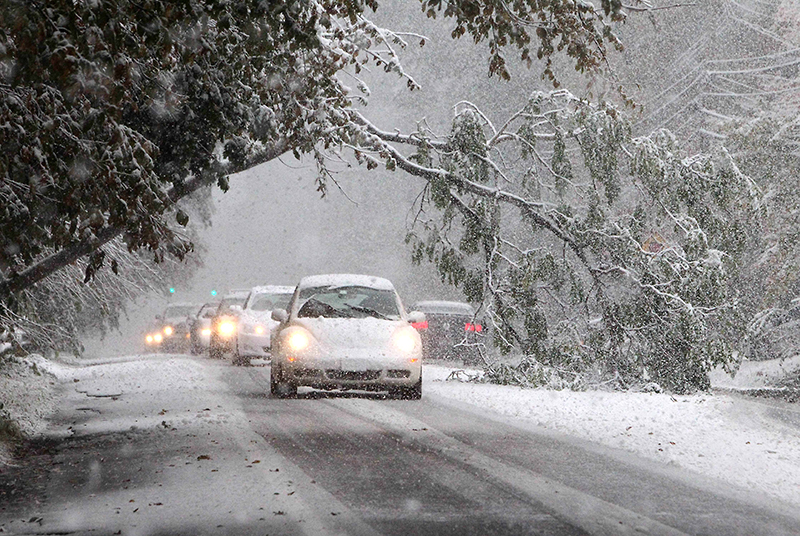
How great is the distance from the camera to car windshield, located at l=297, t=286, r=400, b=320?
13469mm

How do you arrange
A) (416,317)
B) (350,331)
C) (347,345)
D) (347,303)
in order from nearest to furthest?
(347,345), (350,331), (416,317), (347,303)

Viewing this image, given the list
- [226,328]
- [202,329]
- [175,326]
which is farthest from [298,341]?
[175,326]

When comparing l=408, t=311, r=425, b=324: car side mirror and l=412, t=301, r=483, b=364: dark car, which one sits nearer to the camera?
l=408, t=311, r=425, b=324: car side mirror

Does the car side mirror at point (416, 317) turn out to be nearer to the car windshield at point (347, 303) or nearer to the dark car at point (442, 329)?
the car windshield at point (347, 303)

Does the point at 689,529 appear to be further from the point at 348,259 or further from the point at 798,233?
the point at 348,259

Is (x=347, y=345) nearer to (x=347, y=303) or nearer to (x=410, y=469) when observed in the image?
(x=347, y=303)

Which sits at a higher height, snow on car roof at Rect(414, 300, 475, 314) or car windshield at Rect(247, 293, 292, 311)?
snow on car roof at Rect(414, 300, 475, 314)

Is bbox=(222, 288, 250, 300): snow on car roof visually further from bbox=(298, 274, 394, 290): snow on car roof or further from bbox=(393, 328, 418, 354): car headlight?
bbox=(393, 328, 418, 354): car headlight

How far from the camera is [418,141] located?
52.0 feet

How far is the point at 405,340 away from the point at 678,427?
12.6 ft

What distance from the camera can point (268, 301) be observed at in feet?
72.8

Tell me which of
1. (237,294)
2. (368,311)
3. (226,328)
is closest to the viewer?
(368,311)

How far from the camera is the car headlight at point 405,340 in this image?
12672 millimetres

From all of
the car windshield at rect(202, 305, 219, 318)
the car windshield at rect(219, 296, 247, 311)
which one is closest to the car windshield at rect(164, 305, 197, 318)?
the car windshield at rect(202, 305, 219, 318)
